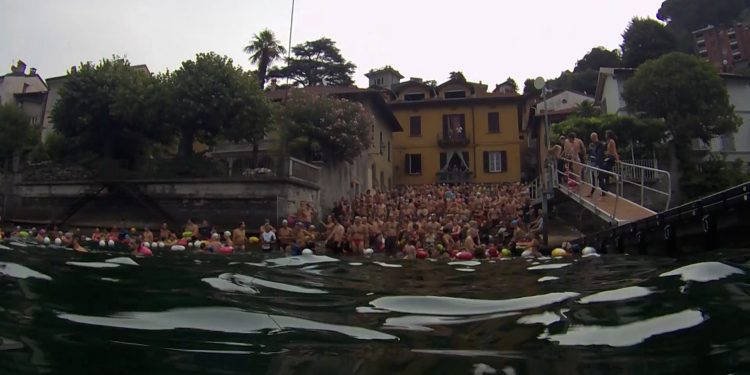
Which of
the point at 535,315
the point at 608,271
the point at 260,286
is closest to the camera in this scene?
the point at 535,315

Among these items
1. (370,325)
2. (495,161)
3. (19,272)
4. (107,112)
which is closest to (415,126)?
(495,161)

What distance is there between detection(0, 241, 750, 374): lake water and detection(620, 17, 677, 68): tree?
53006 mm

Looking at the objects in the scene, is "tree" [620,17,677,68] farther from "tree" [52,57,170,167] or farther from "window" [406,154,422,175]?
"tree" [52,57,170,167]

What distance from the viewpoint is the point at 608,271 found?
20.0 ft

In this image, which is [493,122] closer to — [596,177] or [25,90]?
[596,177]

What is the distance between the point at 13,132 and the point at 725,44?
62.2 m

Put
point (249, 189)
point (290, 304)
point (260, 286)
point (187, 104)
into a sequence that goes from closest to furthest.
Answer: point (290, 304), point (260, 286), point (249, 189), point (187, 104)

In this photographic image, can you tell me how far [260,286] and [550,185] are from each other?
12.4 meters

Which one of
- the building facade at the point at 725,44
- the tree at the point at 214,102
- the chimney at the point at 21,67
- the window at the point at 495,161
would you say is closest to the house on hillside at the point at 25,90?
the chimney at the point at 21,67

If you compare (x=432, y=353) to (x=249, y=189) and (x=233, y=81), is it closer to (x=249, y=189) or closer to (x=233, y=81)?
(x=249, y=189)

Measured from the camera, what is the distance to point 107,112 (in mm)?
27500

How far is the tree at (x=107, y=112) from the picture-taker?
1032 inches

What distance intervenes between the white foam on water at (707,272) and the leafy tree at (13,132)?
34.3 meters

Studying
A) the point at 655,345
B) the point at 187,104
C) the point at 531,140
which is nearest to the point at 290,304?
the point at 655,345
